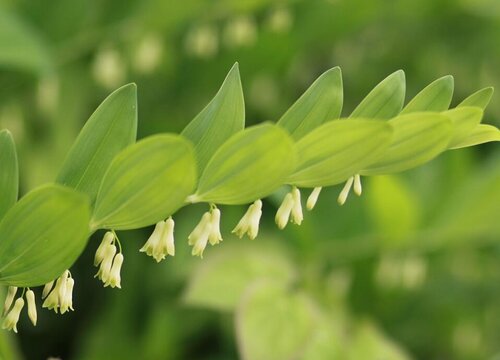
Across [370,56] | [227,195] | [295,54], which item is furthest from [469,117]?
[370,56]

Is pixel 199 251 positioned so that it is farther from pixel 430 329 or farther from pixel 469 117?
pixel 430 329

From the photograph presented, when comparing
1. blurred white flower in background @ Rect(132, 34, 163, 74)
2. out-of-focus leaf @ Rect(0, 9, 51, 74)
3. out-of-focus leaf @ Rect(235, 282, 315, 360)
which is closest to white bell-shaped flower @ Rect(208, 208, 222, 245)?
out-of-focus leaf @ Rect(235, 282, 315, 360)

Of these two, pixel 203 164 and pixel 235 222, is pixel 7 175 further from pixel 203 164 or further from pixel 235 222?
pixel 235 222

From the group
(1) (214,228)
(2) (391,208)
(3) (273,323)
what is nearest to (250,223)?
(1) (214,228)

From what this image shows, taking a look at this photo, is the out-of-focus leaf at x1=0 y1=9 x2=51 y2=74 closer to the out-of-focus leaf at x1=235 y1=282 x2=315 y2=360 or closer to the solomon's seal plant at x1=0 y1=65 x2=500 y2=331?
the out-of-focus leaf at x1=235 y1=282 x2=315 y2=360

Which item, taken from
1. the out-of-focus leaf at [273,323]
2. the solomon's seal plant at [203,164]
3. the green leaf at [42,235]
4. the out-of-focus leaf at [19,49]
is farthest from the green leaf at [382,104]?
A: the out-of-focus leaf at [19,49]

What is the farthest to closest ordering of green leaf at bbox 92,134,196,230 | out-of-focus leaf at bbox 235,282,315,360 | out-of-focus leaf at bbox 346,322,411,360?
1. out-of-focus leaf at bbox 346,322,411,360
2. out-of-focus leaf at bbox 235,282,315,360
3. green leaf at bbox 92,134,196,230

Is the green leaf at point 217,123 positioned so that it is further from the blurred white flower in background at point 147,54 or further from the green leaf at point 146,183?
the blurred white flower in background at point 147,54
